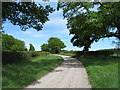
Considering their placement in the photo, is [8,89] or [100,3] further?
[100,3]

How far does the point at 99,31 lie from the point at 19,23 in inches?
431

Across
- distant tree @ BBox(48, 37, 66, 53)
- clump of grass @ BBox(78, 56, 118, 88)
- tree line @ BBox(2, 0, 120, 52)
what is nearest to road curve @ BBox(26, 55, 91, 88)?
clump of grass @ BBox(78, 56, 118, 88)

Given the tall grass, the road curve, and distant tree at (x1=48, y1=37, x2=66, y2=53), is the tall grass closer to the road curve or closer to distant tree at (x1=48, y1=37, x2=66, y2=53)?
the road curve

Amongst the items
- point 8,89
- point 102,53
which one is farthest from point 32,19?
point 102,53

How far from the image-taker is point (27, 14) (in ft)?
50.8

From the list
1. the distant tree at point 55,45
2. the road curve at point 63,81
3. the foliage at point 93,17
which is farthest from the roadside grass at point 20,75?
the distant tree at point 55,45

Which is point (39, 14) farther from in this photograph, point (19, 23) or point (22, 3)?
point (19, 23)

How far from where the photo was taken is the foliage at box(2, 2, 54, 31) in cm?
1416

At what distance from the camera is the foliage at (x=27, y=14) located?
557 inches

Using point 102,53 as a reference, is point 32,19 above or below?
above

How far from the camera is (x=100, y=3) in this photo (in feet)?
68.0

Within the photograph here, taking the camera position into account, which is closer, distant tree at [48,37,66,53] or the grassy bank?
the grassy bank

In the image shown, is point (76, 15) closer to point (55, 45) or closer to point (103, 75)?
point (103, 75)

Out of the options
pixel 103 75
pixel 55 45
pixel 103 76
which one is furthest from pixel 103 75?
pixel 55 45
